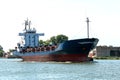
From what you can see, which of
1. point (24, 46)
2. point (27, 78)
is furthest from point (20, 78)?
point (24, 46)

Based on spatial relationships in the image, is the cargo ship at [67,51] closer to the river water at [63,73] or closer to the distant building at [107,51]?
the river water at [63,73]

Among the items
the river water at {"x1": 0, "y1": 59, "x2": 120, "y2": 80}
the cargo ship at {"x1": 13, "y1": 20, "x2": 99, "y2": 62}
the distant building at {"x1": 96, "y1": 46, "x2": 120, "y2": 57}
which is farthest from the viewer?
the distant building at {"x1": 96, "y1": 46, "x2": 120, "y2": 57}

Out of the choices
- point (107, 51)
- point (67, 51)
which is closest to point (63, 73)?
point (67, 51)

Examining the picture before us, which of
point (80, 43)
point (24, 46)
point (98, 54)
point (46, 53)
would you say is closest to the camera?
point (80, 43)

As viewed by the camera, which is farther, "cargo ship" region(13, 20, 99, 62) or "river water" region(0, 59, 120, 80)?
"cargo ship" region(13, 20, 99, 62)

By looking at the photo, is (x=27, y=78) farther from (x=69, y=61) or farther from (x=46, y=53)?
(x=46, y=53)

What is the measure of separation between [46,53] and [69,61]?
11269 millimetres

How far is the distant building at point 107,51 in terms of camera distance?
7318 inches

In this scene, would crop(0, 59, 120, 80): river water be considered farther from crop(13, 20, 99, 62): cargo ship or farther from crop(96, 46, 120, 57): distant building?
crop(96, 46, 120, 57): distant building

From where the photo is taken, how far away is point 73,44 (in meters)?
92.4

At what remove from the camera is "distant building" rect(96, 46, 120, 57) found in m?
186

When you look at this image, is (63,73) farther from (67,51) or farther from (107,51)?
(107,51)

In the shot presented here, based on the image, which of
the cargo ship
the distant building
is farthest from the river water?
the distant building

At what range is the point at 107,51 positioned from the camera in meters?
188
